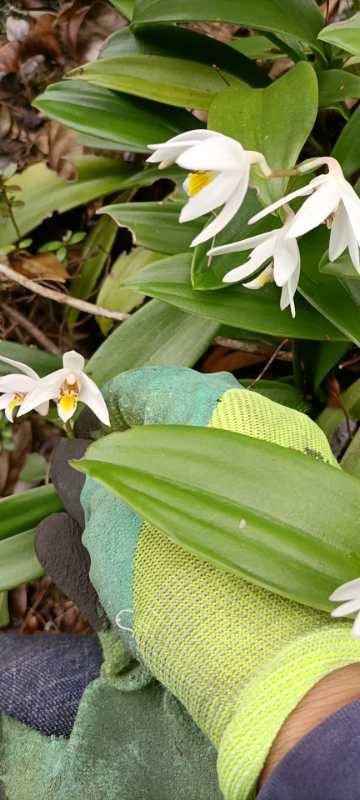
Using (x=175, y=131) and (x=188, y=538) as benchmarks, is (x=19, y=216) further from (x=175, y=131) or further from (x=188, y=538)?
(x=188, y=538)

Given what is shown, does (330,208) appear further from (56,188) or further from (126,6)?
(56,188)

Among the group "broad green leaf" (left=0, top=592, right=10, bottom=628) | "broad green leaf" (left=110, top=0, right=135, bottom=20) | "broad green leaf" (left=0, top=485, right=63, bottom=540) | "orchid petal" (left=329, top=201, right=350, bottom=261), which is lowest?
"broad green leaf" (left=0, top=592, right=10, bottom=628)

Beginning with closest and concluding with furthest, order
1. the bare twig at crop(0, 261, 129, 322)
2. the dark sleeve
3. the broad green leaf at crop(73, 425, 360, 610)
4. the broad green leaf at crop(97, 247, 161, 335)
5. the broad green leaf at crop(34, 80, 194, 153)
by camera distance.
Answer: the dark sleeve < the broad green leaf at crop(73, 425, 360, 610) < the broad green leaf at crop(34, 80, 194, 153) < the bare twig at crop(0, 261, 129, 322) < the broad green leaf at crop(97, 247, 161, 335)

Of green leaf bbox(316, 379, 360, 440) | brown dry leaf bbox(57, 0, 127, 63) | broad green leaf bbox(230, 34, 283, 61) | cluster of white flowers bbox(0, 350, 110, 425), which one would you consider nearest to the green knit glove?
cluster of white flowers bbox(0, 350, 110, 425)

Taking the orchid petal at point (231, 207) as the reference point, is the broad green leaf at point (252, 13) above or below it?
above

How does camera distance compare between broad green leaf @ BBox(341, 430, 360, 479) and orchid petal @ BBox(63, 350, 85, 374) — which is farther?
broad green leaf @ BBox(341, 430, 360, 479)

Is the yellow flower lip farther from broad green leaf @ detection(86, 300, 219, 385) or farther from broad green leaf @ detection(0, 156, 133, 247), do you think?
broad green leaf @ detection(0, 156, 133, 247)

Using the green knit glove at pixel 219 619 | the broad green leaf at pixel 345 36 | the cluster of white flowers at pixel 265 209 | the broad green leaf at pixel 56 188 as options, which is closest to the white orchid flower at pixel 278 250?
the cluster of white flowers at pixel 265 209

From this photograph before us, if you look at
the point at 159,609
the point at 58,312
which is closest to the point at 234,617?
the point at 159,609

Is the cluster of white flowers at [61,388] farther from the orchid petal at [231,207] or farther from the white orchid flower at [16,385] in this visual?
the orchid petal at [231,207]
